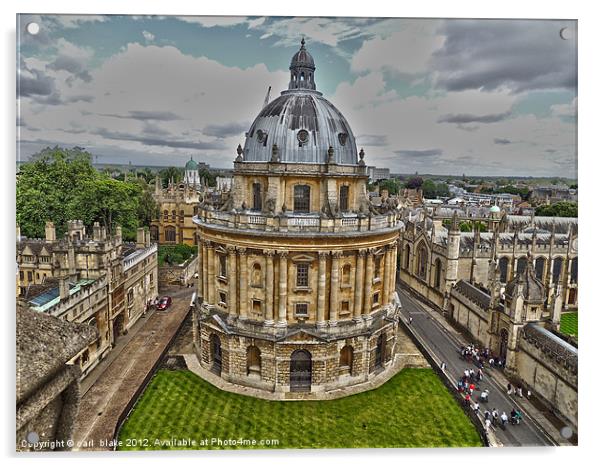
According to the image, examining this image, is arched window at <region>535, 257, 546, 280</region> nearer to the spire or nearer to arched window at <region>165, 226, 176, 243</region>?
A: the spire

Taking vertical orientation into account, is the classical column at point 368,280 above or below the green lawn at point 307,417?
above

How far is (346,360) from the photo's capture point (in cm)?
2509

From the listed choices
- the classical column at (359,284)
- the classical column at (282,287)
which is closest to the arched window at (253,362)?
the classical column at (282,287)

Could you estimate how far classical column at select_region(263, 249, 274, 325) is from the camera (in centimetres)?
2316

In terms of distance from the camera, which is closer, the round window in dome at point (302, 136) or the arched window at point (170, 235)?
the round window in dome at point (302, 136)

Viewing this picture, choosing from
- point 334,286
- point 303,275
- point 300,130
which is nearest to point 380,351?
point 334,286

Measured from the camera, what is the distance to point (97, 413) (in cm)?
2106

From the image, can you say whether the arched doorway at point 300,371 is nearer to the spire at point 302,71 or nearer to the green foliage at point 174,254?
the spire at point 302,71

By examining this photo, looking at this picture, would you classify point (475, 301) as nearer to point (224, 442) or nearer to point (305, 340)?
point (305, 340)

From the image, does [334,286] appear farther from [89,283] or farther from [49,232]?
[49,232]

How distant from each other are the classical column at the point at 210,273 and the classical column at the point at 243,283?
2.30 m

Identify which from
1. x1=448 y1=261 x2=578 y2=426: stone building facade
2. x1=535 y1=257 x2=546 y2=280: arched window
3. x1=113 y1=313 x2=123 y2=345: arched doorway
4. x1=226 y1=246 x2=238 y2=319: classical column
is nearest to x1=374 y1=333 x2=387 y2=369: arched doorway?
x1=448 y1=261 x2=578 y2=426: stone building facade

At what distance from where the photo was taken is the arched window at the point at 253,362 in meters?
24.5

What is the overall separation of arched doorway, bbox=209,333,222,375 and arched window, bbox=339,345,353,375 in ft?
22.8
